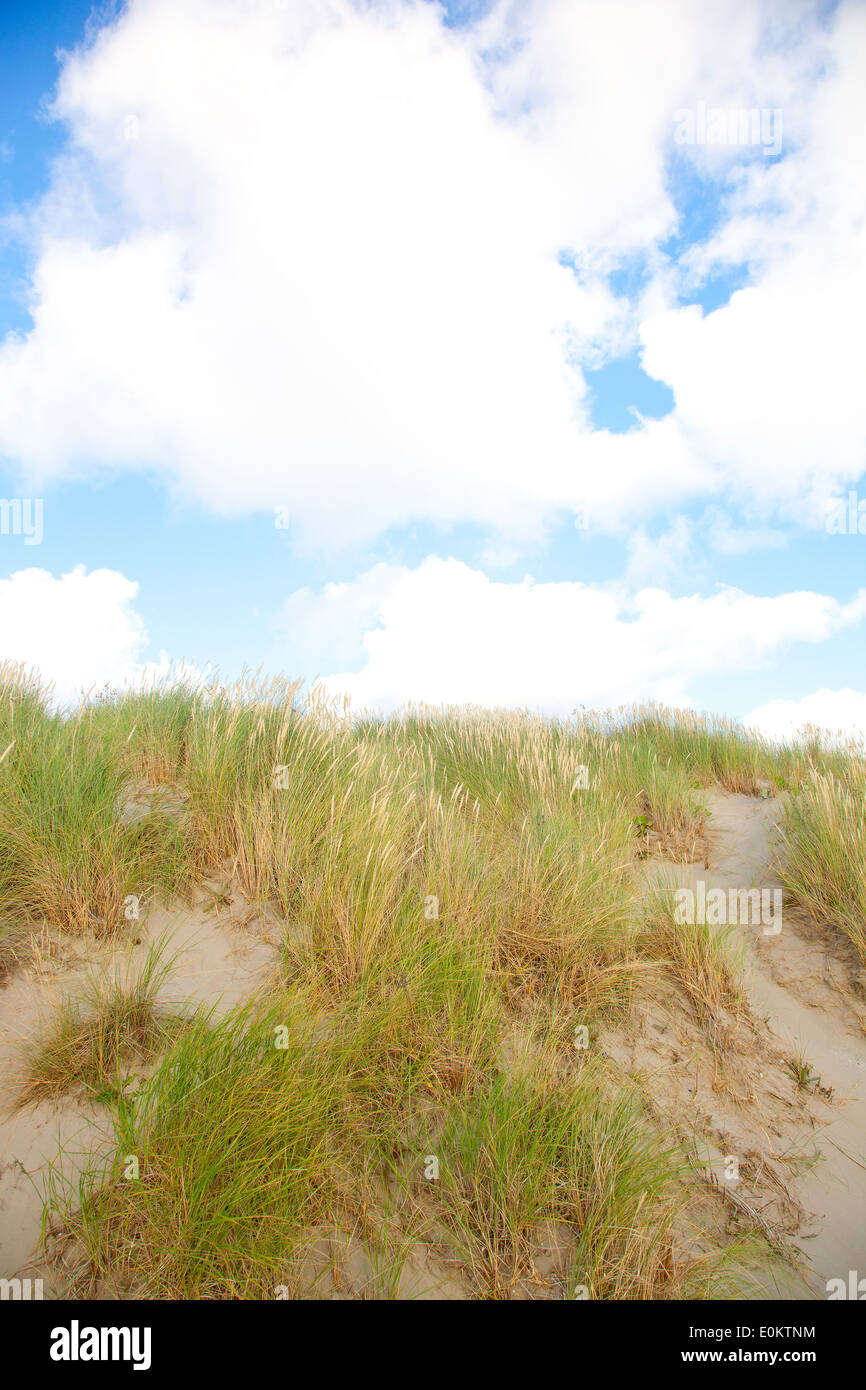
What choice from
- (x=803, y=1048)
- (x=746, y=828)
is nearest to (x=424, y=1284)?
(x=803, y=1048)

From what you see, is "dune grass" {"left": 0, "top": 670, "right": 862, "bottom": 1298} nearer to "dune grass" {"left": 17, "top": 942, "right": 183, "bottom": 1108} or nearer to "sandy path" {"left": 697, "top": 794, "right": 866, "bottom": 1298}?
"dune grass" {"left": 17, "top": 942, "right": 183, "bottom": 1108}

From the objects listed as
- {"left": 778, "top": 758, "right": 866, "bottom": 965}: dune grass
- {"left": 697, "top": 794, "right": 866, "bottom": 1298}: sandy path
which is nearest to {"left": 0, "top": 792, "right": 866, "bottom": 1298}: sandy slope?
{"left": 697, "top": 794, "right": 866, "bottom": 1298}: sandy path

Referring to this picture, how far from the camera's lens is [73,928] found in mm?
3783

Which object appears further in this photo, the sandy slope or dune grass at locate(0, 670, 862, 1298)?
the sandy slope

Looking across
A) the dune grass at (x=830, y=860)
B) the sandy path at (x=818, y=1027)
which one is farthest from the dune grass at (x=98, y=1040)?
the dune grass at (x=830, y=860)

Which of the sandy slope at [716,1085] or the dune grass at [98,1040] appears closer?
the sandy slope at [716,1085]

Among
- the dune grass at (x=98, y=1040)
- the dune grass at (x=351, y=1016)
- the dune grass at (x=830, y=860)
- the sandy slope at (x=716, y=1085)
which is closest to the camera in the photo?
the dune grass at (x=351, y=1016)

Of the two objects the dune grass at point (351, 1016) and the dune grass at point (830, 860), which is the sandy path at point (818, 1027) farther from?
the dune grass at point (351, 1016)

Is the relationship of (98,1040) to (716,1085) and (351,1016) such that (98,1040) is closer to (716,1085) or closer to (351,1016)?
(351,1016)

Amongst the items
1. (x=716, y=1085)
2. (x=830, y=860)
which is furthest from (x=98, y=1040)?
(x=830, y=860)
